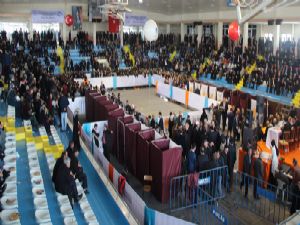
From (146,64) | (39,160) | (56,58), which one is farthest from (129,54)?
(39,160)

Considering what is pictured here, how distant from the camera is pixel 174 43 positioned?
122 feet

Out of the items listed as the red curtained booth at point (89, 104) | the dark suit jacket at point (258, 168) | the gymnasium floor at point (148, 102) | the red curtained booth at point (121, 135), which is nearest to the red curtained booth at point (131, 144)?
the red curtained booth at point (121, 135)

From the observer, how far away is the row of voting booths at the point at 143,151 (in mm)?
9047

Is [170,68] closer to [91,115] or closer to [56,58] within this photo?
[56,58]

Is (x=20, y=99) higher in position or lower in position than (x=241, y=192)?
higher

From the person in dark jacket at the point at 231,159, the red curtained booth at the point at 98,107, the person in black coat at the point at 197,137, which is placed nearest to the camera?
the person in dark jacket at the point at 231,159

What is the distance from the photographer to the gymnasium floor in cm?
1945

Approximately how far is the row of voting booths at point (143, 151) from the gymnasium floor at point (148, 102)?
5.70m

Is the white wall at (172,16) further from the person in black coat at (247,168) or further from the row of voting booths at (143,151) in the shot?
the person in black coat at (247,168)

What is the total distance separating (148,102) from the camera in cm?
2161

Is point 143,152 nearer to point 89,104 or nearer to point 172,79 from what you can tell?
point 89,104

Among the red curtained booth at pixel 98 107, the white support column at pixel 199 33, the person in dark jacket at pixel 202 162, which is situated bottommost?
the person in dark jacket at pixel 202 162

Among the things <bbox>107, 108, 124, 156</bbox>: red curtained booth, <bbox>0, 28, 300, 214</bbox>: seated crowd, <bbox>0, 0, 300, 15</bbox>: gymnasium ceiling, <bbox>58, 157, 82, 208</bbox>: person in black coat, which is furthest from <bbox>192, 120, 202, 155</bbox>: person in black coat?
<bbox>0, 0, 300, 15</bbox>: gymnasium ceiling

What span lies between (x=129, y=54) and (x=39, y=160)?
875 inches
